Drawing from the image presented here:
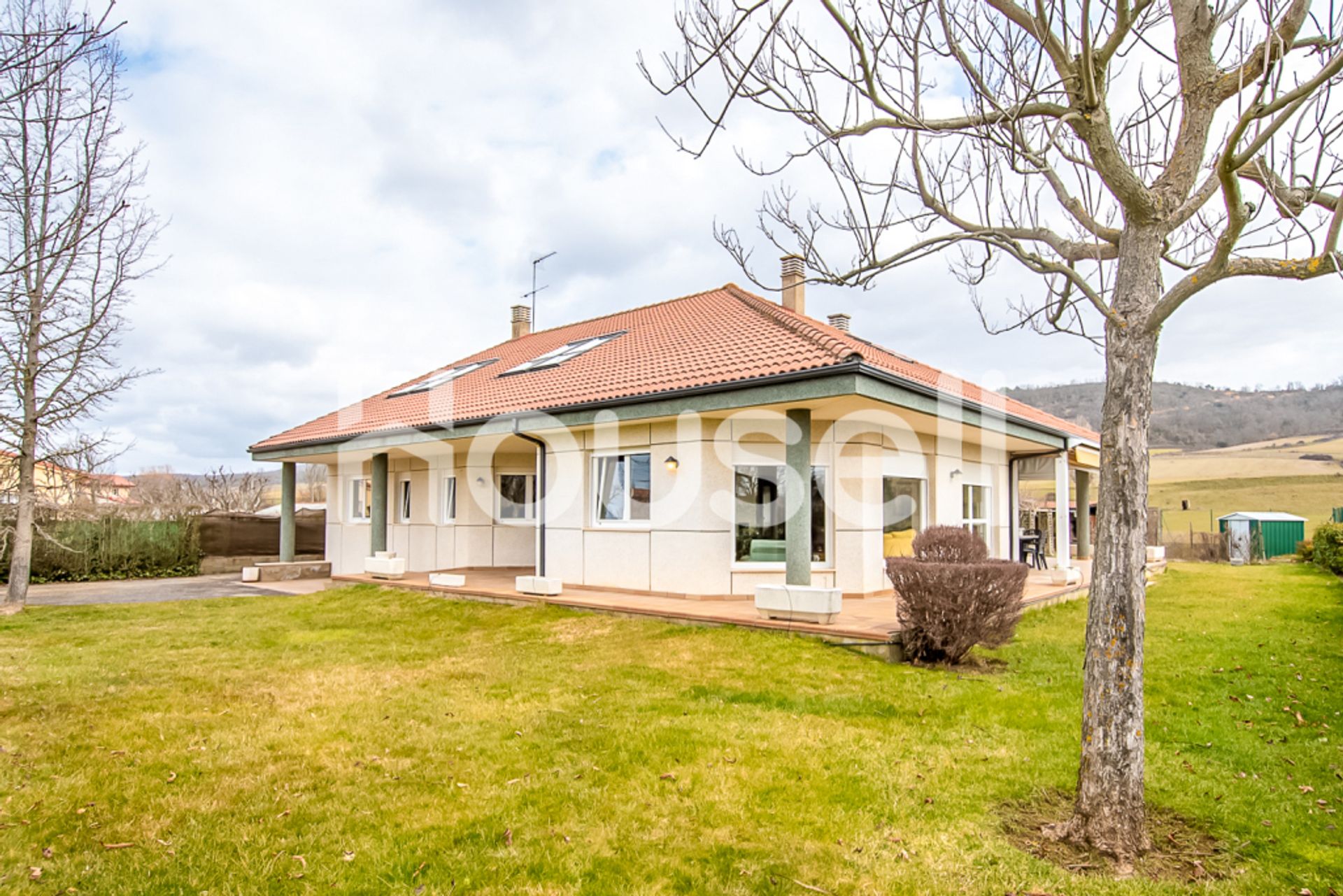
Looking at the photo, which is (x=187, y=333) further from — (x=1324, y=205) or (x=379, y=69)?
(x=1324, y=205)

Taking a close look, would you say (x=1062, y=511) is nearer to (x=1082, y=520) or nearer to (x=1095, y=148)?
(x=1082, y=520)

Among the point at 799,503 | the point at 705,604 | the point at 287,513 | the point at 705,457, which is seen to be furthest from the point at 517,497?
the point at 799,503

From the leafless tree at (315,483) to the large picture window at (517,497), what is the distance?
1971cm

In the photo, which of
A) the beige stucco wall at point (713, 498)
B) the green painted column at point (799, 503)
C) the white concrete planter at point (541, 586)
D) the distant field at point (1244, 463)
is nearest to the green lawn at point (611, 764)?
the green painted column at point (799, 503)

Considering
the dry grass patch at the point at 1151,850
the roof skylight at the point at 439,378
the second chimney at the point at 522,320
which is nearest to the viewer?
the dry grass patch at the point at 1151,850

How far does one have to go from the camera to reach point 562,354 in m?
18.2

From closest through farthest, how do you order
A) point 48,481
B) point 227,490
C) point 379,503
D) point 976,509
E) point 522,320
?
1. point 48,481
2. point 976,509
3. point 379,503
4. point 522,320
5. point 227,490

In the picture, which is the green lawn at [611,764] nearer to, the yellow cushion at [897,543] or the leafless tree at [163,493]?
the yellow cushion at [897,543]

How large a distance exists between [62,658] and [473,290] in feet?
54.0

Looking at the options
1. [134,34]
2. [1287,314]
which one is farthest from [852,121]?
[1287,314]

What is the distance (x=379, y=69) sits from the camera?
8781mm

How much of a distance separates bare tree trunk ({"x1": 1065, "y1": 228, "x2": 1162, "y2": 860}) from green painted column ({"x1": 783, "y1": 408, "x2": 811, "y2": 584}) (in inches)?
248

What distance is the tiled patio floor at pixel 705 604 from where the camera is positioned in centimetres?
935

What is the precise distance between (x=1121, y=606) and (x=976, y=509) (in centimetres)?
1302
